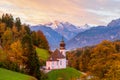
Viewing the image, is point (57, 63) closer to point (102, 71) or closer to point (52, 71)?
point (52, 71)

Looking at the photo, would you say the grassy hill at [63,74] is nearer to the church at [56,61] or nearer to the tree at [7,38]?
the church at [56,61]

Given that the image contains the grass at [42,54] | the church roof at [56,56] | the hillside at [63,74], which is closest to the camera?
the hillside at [63,74]

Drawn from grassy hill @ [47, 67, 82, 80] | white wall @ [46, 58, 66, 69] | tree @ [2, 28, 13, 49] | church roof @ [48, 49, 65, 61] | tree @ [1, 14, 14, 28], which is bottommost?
→ grassy hill @ [47, 67, 82, 80]

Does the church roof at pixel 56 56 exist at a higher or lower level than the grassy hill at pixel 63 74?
higher

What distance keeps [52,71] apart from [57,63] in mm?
8145

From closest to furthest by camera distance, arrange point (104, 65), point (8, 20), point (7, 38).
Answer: point (104, 65)
point (7, 38)
point (8, 20)

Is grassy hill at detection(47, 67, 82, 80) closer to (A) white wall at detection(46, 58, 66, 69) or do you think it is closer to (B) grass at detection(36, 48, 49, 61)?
(A) white wall at detection(46, 58, 66, 69)

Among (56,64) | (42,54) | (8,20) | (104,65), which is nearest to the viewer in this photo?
(104,65)

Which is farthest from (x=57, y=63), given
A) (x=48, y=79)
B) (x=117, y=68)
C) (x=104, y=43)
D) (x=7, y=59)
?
(x=117, y=68)

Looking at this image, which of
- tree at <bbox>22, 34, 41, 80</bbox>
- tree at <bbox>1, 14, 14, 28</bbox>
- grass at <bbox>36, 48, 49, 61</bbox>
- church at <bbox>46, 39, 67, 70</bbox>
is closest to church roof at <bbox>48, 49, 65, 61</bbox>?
church at <bbox>46, 39, 67, 70</bbox>

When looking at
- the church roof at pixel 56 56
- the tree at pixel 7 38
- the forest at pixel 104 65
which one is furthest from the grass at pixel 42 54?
the forest at pixel 104 65

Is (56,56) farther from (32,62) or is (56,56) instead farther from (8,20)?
(8,20)

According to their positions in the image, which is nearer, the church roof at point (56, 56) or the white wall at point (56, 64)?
the white wall at point (56, 64)

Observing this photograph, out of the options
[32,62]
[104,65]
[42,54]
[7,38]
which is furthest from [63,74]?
[104,65]
